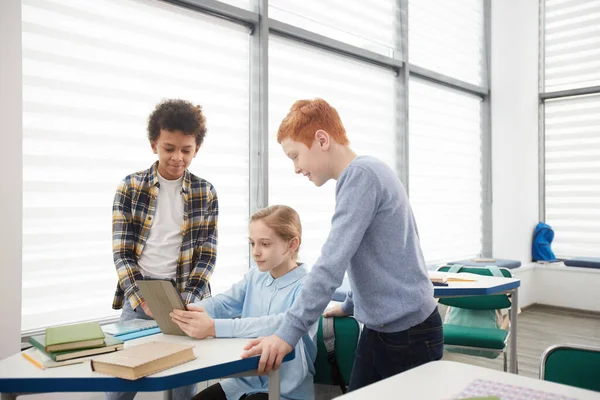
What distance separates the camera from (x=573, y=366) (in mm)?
1635

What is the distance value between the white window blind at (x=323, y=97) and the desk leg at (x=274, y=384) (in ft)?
6.93

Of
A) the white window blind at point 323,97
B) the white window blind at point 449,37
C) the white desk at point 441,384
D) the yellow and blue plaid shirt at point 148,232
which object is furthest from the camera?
the white window blind at point 449,37

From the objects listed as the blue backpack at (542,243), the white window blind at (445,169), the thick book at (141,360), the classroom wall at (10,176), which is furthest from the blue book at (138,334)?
the blue backpack at (542,243)

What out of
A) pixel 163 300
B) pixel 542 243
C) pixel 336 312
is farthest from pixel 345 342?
pixel 542 243

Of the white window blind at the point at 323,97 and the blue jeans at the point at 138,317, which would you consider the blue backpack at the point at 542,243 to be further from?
the blue jeans at the point at 138,317

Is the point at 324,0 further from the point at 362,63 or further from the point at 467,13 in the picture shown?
the point at 467,13

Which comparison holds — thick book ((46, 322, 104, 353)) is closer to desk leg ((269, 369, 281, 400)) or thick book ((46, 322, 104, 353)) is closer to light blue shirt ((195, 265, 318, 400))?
light blue shirt ((195, 265, 318, 400))

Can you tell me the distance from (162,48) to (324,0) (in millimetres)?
1588

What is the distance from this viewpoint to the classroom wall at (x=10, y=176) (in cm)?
220

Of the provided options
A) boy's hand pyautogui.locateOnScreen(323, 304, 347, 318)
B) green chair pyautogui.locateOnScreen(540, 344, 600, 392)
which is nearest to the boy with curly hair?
boy's hand pyautogui.locateOnScreen(323, 304, 347, 318)

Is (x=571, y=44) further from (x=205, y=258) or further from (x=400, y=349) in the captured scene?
(x=400, y=349)

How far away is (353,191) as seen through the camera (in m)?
1.46

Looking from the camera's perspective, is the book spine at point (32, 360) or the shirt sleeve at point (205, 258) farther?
the shirt sleeve at point (205, 258)

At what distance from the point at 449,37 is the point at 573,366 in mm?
4567
